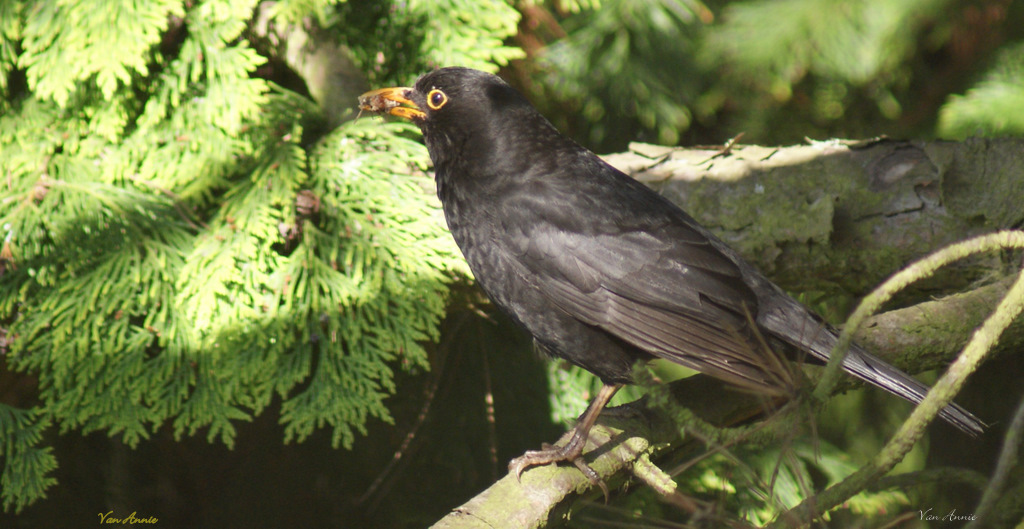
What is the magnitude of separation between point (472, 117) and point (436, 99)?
0.15 metres

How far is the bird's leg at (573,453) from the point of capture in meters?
2.13

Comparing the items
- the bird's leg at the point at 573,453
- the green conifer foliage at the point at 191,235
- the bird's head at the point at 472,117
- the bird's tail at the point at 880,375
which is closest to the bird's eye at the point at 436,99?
the bird's head at the point at 472,117

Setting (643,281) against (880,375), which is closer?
(880,375)

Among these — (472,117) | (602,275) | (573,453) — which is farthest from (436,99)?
(573,453)

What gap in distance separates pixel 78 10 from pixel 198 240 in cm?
93

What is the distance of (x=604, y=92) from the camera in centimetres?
408

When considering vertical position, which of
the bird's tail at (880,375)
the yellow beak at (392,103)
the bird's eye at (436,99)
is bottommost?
the bird's tail at (880,375)

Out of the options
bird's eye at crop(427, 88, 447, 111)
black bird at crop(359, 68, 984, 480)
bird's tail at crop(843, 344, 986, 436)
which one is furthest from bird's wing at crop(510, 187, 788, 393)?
bird's eye at crop(427, 88, 447, 111)

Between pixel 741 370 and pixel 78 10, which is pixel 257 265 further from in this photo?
pixel 741 370

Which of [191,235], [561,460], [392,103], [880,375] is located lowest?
[561,460]

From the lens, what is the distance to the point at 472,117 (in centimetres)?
267

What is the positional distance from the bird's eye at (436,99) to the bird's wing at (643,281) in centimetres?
57

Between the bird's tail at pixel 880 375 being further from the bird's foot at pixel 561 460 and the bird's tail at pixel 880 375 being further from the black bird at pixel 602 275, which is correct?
the bird's foot at pixel 561 460

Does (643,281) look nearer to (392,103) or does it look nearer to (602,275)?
(602,275)
